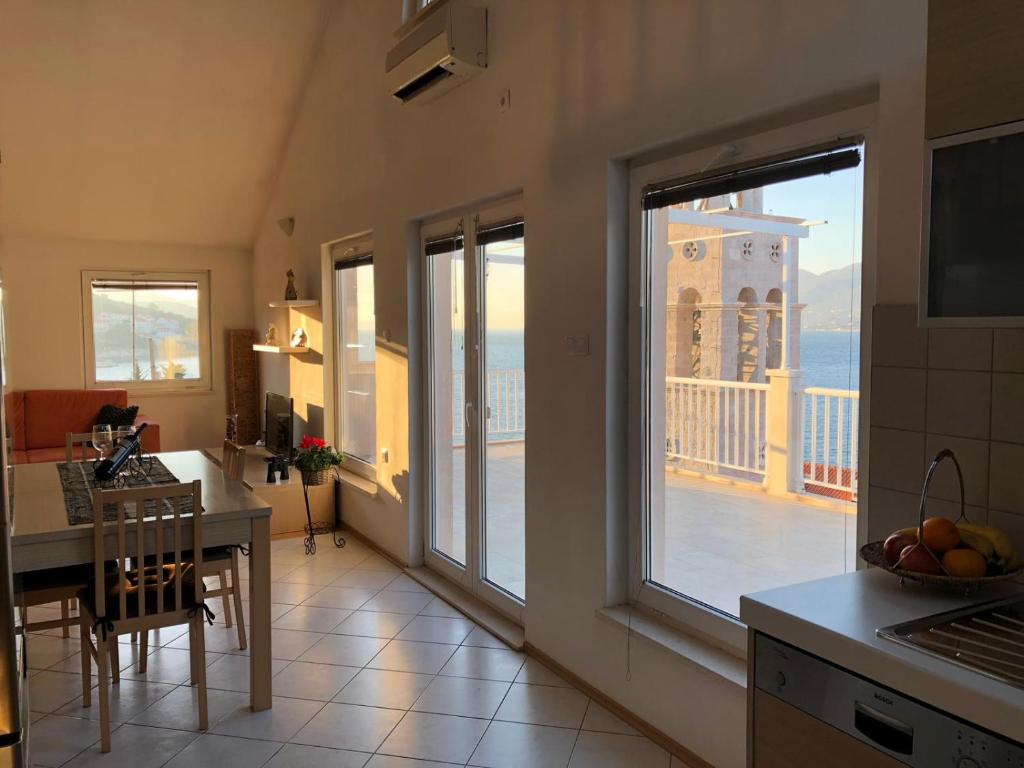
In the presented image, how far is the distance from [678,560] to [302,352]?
4.33 meters

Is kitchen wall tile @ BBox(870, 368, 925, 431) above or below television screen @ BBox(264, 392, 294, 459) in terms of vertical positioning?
above

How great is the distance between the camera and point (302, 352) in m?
6.44

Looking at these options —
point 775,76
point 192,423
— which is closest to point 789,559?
point 775,76

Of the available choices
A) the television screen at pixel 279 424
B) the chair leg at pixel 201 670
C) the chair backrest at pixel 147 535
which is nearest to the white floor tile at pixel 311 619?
the chair leg at pixel 201 670

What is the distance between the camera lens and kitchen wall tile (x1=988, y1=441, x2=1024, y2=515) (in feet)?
5.50

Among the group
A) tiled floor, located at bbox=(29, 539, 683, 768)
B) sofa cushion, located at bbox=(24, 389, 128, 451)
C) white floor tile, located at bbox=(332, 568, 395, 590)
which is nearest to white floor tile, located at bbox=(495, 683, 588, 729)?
tiled floor, located at bbox=(29, 539, 683, 768)

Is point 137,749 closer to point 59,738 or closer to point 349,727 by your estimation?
point 59,738

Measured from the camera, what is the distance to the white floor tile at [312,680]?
3.23 meters

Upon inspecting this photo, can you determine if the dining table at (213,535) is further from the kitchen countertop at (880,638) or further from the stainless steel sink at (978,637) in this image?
the stainless steel sink at (978,637)

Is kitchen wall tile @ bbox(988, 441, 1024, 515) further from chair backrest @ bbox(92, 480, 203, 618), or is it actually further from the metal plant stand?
the metal plant stand

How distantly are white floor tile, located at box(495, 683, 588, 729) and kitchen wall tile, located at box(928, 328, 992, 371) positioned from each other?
188 centimetres

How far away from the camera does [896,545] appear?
168cm

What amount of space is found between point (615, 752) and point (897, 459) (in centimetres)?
148

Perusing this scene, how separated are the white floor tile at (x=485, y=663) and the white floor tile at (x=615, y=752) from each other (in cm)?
58
